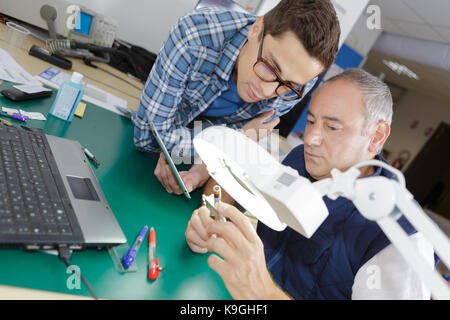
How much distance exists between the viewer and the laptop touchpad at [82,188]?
714mm

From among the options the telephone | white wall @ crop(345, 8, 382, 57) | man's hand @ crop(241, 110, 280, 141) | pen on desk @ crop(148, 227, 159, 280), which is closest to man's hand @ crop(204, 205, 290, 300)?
pen on desk @ crop(148, 227, 159, 280)

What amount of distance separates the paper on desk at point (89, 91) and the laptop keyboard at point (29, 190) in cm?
62

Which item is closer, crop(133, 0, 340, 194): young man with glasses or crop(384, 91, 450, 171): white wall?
crop(133, 0, 340, 194): young man with glasses

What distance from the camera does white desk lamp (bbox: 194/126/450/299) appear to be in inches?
14.0

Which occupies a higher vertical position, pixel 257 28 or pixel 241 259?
pixel 257 28

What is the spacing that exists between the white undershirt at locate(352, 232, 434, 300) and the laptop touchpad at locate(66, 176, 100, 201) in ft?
2.21

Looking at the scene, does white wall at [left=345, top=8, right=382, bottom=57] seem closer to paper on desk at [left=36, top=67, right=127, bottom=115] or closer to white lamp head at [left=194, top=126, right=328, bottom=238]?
paper on desk at [left=36, top=67, right=127, bottom=115]

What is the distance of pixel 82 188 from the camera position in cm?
74

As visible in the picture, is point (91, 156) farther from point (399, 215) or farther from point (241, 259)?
point (399, 215)


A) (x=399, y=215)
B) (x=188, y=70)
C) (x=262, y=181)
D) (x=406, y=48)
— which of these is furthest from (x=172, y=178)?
A: (x=406, y=48)

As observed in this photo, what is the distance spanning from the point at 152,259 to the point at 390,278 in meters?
0.53
